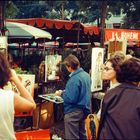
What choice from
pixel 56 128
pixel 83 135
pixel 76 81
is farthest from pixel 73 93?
pixel 56 128

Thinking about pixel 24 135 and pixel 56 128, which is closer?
pixel 24 135

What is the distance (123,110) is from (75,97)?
3.33 meters

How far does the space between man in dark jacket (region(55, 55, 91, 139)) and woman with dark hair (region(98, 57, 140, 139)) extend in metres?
3.15

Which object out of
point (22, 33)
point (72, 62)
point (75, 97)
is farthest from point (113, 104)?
point (22, 33)

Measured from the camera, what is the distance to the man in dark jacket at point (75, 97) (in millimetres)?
6559

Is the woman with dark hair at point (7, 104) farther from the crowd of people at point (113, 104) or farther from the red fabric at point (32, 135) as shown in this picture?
the red fabric at point (32, 135)

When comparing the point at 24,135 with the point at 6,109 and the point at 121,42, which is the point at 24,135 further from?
the point at 6,109

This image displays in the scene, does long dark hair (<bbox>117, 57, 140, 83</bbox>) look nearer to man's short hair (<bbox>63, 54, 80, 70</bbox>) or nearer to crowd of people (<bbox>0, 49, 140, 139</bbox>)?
crowd of people (<bbox>0, 49, 140, 139</bbox>)

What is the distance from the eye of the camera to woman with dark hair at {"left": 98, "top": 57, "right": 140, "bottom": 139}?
10.5 feet

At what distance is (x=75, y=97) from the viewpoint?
21.5 ft

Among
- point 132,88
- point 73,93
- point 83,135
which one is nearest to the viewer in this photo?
point 132,88

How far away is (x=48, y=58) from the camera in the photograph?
8672 millimetres

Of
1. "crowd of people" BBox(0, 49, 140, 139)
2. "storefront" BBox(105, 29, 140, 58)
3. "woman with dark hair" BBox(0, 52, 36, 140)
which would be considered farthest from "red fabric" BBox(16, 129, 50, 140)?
"storefront" BBox(105, 29, 140, 58)

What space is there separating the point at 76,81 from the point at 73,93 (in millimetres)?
198
